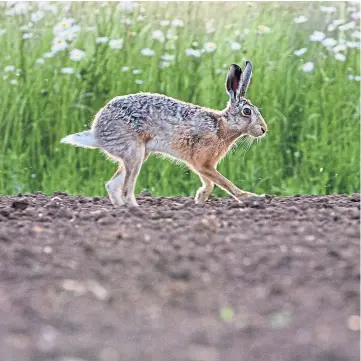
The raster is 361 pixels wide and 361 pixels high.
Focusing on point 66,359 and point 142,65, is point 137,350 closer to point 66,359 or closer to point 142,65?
point 66,359

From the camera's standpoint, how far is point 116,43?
736 centimetres

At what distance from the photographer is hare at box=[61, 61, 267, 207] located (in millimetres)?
5645

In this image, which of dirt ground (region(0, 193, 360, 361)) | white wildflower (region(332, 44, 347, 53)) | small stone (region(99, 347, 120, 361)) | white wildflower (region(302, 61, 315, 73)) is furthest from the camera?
white wildflower (region(332, 44, 347, 53))

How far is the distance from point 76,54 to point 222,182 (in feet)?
7.14

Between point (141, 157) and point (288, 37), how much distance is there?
2.45 m

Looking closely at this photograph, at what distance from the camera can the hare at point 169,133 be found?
5.64 m

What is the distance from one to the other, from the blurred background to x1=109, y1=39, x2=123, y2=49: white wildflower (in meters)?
0.02

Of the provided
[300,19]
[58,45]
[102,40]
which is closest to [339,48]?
[300,19]

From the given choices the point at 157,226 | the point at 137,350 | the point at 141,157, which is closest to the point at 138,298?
the point at 137,350

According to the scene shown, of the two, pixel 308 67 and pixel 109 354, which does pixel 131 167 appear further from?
pixel 109 354

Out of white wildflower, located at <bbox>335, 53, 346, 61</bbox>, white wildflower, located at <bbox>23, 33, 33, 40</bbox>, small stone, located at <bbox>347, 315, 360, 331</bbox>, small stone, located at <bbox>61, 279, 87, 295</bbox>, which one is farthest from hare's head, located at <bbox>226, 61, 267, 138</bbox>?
small stone, located at <bbox>347, 315, 360, 331</bbox>

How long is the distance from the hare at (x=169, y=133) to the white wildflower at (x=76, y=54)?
5.13ft

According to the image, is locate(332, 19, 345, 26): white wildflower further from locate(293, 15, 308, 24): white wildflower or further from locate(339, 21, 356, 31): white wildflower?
locate(293, 15, 308, 24): white wildflower

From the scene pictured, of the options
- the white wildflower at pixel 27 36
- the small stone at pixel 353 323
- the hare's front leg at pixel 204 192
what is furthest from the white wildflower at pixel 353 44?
the small stone at pixel 353 323
